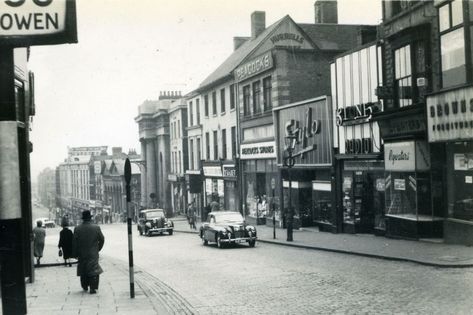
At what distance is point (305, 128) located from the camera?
2828 cm

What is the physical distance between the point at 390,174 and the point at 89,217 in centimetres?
1271

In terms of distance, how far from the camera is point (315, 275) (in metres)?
13.8

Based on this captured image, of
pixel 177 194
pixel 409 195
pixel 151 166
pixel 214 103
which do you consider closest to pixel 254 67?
pixel 214 103

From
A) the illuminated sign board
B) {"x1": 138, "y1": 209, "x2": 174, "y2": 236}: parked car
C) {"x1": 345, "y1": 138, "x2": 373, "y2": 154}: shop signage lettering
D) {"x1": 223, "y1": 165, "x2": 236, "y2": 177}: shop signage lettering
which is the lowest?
{"x1": 138, "y1": 209, "x2": 174, "y2": 236}: parked car

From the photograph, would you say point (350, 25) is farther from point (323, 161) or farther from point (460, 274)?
point (460, 274)

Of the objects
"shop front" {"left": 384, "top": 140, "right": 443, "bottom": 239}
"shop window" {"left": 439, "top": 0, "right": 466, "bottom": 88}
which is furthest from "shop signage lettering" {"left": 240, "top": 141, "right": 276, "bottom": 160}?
"shop window" {"left": 439, "top": 0, "right": 466, "bottom": 88}

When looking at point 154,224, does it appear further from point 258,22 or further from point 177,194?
point 177,194

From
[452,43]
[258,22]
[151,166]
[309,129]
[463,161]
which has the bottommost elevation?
[463,161]

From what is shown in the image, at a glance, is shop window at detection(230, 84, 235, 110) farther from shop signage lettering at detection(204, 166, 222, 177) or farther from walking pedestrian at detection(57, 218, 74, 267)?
walking pedestrian at detection(57, 218, 74, 267)

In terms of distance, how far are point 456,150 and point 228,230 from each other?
30.2 ft

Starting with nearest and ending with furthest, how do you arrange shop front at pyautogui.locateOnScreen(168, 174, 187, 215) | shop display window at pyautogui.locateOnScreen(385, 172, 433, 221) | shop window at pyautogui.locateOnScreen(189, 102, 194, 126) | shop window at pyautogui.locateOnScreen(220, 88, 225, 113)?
shop display window at pyautogui.locateOnScreen(385, 172, 433, 221)
shop window at pyautogui.locateOnScreen(220, 88, 225, 113)
shop window at pyautogui.locateOnScreen(189, 102, 194, 126)
shop front at pyautogui.locateOnScreen(168, 174, 187, 215)

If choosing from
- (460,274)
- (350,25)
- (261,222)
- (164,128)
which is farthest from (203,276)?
(164,128)

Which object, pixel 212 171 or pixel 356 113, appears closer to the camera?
pixel 356 113

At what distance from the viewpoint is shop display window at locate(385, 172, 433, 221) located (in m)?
19.3
